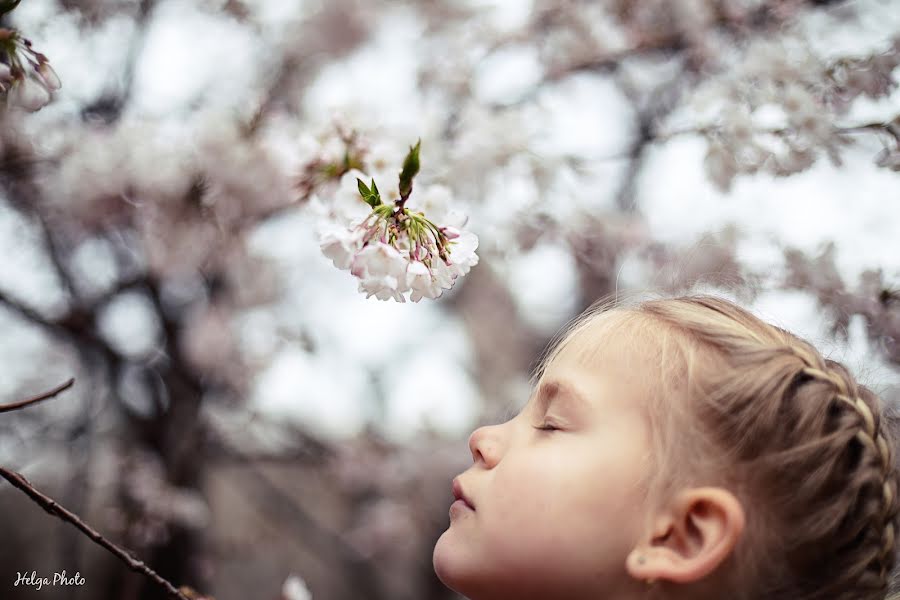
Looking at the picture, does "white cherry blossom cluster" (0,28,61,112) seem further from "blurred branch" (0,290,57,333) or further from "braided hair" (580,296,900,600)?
"blurred branch" (0,290,57,333)

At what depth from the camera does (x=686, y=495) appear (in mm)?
711

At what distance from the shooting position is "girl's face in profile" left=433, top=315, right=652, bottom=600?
0.71m

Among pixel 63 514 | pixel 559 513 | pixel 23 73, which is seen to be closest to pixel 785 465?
pixel 559 513

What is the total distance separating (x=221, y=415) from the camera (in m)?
2.66

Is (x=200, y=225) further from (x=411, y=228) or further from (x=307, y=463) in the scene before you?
(x=307, y=463)

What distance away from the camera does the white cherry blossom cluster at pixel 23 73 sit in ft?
2.09

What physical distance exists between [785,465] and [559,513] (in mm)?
226

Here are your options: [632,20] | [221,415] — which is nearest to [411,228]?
[632,20]

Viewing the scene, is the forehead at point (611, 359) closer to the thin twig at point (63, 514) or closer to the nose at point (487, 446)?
the nose at point (487, 446)

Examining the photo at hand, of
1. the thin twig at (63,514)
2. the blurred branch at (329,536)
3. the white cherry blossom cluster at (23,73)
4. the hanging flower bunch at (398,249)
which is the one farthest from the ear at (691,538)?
the blurred branch at (329,536)

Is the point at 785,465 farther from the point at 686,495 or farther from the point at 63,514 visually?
the point at 63,514

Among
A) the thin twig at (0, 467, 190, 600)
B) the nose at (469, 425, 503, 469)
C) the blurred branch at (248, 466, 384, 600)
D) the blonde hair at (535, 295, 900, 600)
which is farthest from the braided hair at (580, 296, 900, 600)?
the blurred branch at (248, 466, 384, 600)

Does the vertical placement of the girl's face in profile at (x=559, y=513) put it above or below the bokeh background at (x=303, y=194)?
below

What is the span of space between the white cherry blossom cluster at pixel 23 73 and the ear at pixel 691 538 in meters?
0.69
